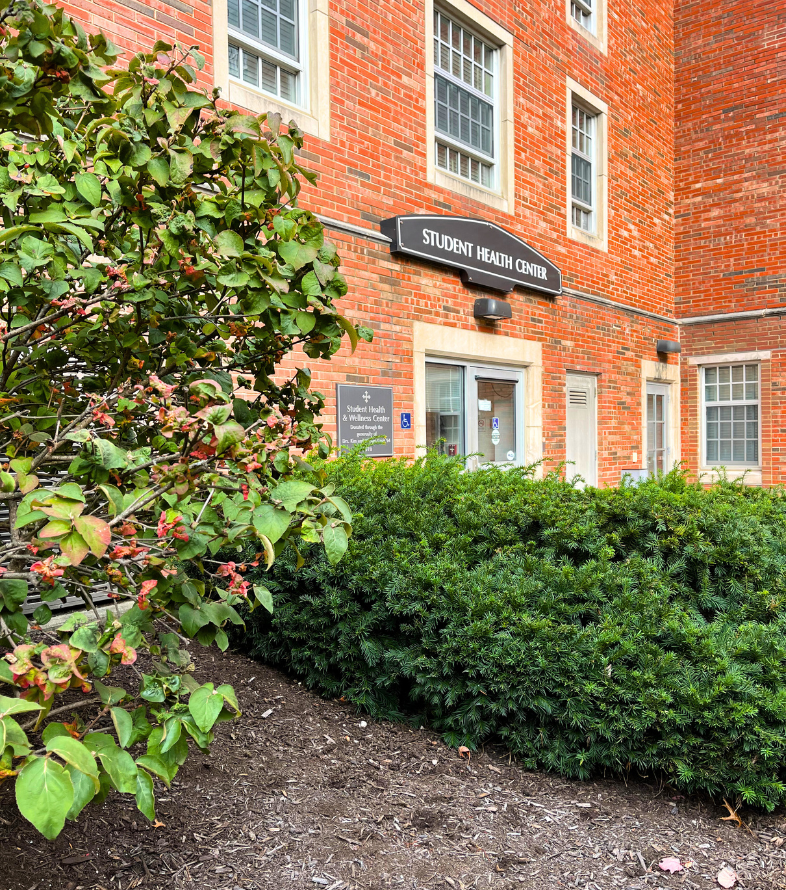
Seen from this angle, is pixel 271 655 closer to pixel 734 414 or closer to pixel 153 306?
pixel 153 306

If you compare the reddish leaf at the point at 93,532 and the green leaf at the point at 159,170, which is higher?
the green leaf at the point at 159,170

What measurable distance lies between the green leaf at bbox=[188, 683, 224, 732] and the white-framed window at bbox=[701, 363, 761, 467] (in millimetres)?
13353

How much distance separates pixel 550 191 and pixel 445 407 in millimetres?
3736

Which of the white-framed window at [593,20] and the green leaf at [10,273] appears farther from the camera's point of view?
the white-framed window at [593,20]

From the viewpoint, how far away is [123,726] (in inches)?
59.2

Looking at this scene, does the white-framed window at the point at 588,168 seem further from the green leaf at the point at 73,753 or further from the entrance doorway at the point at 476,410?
the green leaf at the point at 73,753

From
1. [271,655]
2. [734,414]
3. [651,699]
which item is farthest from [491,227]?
[734,414]

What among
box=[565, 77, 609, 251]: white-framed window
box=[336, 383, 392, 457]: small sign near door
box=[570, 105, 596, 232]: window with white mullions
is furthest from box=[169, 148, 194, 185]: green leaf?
box=[570, 105, 596, 232]: window with white mullions

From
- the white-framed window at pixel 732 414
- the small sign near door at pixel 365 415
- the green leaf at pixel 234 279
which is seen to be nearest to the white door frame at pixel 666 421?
the white-framed window at pixel 732 414

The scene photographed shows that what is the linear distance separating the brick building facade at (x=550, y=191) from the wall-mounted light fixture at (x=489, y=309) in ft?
0.29

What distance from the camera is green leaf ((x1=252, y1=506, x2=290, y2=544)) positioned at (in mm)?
1565

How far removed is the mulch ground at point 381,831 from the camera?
256cm

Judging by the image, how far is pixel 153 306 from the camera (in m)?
2.25

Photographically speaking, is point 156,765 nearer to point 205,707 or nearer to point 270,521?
point 205,707
